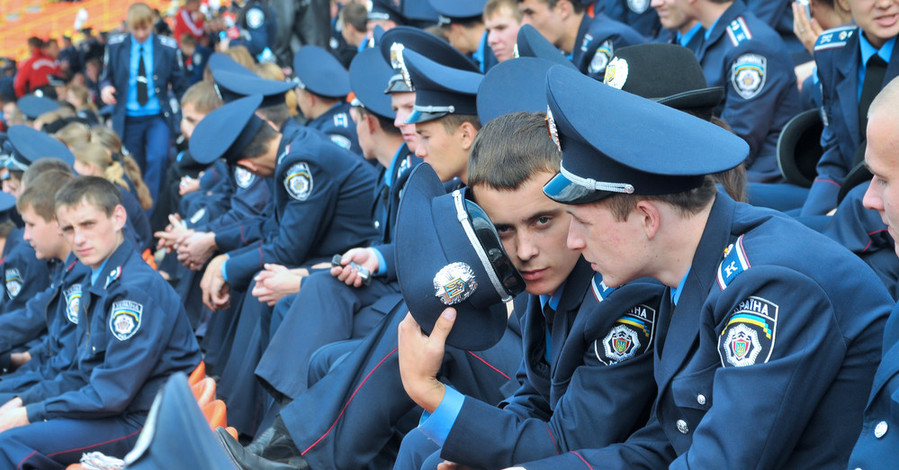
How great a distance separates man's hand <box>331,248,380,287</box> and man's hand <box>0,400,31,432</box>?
1.34 metres

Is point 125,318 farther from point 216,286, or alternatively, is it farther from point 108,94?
point 108,94

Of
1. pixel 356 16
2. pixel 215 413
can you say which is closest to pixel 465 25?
pixel 356 16

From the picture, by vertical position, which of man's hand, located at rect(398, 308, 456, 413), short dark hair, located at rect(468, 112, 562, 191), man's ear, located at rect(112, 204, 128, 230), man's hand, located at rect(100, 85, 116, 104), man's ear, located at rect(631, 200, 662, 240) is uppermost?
man's ear, located at rect(631, 200, 662, 240)

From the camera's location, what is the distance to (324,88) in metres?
6.07

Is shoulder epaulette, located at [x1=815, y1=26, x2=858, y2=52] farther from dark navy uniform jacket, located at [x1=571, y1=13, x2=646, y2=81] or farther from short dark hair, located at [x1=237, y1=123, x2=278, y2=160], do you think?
short dark hair, located at [x1=237, y1=123, x2=278, y2=160]

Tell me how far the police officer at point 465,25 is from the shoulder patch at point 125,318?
287cm

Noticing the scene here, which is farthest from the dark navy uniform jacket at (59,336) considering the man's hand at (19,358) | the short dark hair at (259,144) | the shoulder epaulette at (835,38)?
the shoulder epaulette at (835,38)

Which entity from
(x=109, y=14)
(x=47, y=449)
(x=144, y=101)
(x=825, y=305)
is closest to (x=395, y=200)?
(x=47, y=449)

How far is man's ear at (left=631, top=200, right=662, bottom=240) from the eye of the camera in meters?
1.83

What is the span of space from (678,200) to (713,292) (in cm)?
19

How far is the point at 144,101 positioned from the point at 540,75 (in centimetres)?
742

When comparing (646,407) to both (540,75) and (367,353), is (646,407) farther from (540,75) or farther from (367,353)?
(540,75)

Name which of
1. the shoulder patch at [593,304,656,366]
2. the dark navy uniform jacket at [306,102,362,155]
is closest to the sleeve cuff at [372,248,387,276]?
the shoulder patch at [593,304,656,366]

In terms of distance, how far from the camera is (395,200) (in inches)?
157
